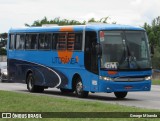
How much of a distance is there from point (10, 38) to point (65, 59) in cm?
612

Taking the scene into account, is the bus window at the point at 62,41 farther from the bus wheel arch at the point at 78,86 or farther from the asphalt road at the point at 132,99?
the asphalt road at the point at 132,99

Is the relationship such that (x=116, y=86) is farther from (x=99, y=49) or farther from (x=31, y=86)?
(x=31, y=86)

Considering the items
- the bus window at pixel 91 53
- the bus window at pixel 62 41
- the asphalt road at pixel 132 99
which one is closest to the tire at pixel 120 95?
the asphalt road at pixel 132 99

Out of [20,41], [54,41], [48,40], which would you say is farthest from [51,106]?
[20,41]

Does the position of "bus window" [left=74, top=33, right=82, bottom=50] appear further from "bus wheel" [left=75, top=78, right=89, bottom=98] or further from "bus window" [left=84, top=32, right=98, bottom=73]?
"bus wheel" [left=75, top=78, right=89, bottom=98]

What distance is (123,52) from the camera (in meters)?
24.8

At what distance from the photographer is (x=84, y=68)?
2573 cm

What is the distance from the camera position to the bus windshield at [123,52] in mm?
24688

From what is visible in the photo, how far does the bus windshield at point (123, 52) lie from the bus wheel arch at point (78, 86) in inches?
72.0

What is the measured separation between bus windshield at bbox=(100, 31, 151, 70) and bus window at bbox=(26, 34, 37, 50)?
601 centimetres

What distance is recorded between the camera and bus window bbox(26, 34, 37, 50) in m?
30.2

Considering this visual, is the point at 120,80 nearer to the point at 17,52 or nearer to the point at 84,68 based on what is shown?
the point at 84,68

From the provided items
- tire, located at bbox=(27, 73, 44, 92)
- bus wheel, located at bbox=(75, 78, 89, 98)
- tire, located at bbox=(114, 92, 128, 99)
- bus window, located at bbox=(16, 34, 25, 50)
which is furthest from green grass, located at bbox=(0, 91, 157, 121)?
bus window, located at bbox=(16, 34, 25, 50)

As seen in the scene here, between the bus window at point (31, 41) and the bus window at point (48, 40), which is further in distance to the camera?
the bus window at point (31, 41)
